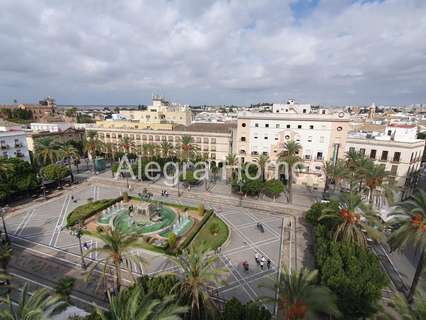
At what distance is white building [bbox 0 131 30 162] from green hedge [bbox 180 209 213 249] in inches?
1756

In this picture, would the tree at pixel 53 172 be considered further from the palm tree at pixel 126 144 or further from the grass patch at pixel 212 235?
the grass patch at pixel 212 235

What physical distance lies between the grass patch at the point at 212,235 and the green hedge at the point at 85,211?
17635mm

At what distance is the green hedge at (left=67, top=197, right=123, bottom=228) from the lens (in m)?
34.2

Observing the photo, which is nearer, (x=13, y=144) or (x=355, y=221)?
(x=355, y=221)

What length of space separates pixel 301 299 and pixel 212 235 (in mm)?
19251

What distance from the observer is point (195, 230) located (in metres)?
32.2

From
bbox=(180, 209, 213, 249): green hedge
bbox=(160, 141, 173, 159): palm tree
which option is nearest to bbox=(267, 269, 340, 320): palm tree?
bbox=(180, 209, 213, 249): green hedge

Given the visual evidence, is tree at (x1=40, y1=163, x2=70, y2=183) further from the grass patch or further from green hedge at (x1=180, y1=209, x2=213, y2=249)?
the grass patch

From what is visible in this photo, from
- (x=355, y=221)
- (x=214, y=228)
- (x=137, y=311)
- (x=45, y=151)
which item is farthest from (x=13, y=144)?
(x=355, y=221)

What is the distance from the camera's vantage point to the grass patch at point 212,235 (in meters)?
30.0

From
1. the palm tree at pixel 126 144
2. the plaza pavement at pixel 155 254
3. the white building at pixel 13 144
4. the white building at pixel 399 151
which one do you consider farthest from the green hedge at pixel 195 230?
the white building at pixel 13 144

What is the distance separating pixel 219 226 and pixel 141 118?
208ft

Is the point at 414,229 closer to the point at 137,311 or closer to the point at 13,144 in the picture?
the point at 137,311

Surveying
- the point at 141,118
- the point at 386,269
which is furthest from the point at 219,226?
the point at 141,118
